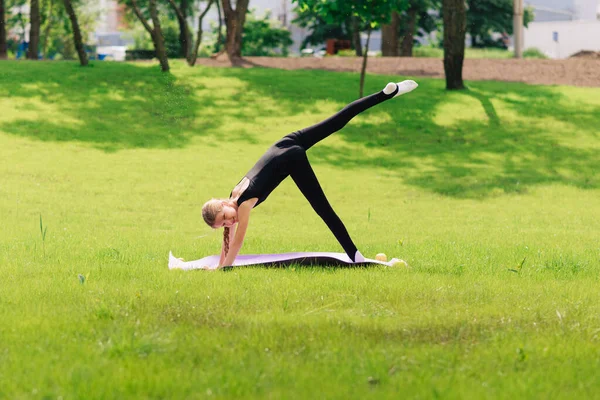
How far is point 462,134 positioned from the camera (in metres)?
26.4

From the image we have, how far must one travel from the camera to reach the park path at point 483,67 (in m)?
34.4

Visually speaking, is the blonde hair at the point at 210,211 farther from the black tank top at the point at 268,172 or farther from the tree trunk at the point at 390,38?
the tree trunk at the point at 390,38

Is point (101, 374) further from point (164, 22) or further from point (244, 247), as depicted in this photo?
point (164, 22)

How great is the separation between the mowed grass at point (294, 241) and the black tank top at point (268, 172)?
2.93ft

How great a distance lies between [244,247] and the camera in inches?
470

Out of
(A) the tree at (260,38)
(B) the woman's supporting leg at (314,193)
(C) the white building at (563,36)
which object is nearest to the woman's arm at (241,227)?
(B) the woman's supporting leg at (314,193)

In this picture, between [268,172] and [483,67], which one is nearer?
[268,172]

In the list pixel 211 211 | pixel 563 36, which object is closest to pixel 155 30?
pixel 211 211

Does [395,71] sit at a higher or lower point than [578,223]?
higher

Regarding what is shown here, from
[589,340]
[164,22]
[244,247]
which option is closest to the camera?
[589,340]

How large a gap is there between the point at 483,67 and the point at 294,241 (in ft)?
84.0

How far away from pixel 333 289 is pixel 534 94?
24.5 meters

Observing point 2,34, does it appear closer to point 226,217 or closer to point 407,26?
point 407,26

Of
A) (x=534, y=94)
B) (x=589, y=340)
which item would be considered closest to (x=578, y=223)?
(x=589, y=340)
